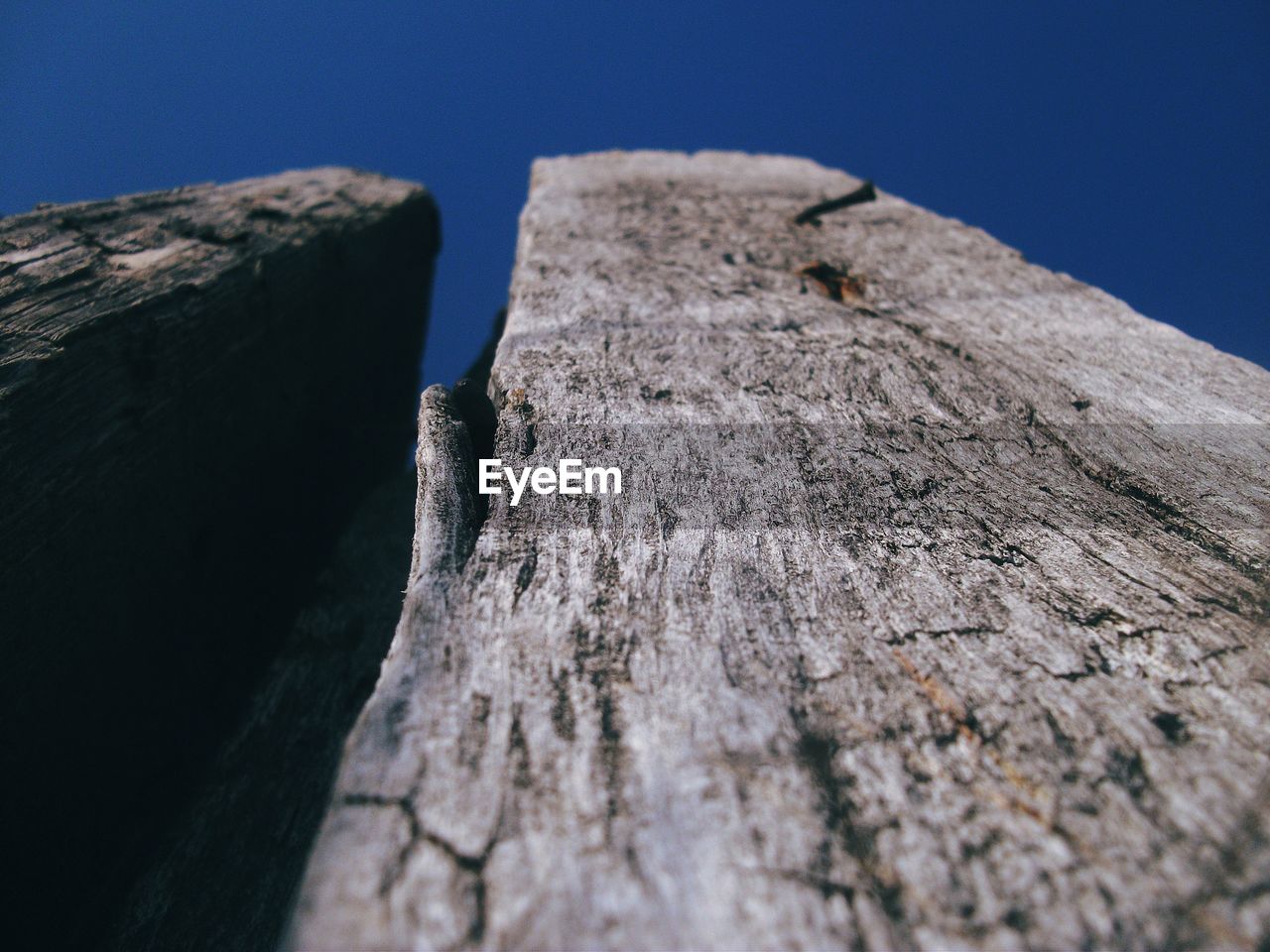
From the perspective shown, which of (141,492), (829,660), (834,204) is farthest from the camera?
(834,204)

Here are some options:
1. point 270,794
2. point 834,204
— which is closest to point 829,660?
point 270,794

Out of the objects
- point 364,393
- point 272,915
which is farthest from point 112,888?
point 364,393

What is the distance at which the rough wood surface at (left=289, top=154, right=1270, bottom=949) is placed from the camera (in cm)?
58

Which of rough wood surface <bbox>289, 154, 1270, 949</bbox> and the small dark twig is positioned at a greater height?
the small dark twig

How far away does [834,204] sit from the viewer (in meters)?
2.20

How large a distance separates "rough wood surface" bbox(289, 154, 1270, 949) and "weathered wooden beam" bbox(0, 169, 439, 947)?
2.03 feet

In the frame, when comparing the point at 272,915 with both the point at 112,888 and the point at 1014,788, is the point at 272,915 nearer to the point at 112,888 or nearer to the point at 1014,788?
the point at 112,888

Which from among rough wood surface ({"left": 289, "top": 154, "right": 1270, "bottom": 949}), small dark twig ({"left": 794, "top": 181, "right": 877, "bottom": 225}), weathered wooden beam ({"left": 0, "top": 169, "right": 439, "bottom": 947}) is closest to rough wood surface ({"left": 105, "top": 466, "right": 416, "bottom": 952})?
weathered wooden beam ({"left": 0, "top": 169, "right": 439, "bottom": 947})

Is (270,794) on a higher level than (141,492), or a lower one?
lower

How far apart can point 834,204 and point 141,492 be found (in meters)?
2.07

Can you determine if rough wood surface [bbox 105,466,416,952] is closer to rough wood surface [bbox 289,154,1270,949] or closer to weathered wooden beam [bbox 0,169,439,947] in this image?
weathered wooden beam [bbox 0,169,439,947]

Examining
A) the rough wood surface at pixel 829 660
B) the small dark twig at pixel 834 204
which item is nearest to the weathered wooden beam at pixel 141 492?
the rough wood surface at pixel 829 660

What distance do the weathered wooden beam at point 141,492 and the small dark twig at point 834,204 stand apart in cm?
146

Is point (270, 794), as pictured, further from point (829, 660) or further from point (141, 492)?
point (829, 660)
